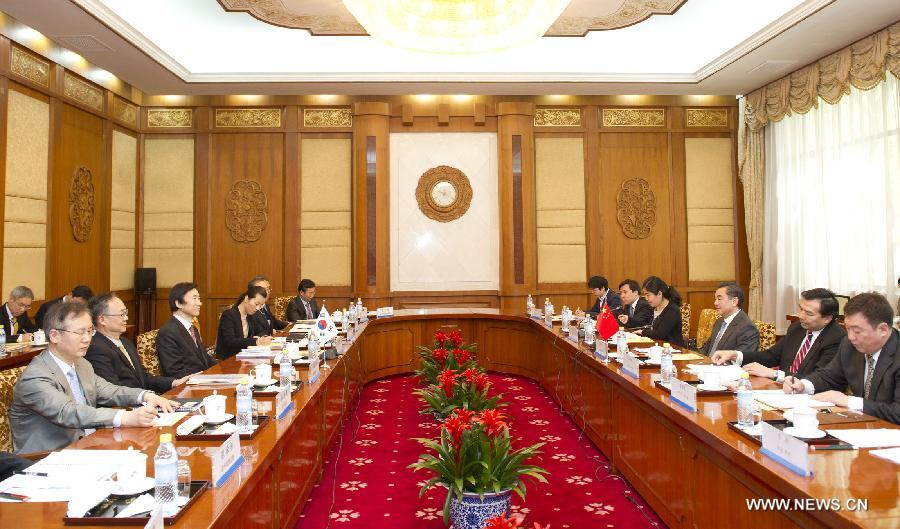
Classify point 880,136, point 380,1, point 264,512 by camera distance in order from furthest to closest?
point 880,136, point 380,1, point 264,512

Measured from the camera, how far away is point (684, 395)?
9.43 ft

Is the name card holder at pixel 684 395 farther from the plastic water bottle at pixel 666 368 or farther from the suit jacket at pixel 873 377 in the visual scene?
the suit jacket at pixel 873 377

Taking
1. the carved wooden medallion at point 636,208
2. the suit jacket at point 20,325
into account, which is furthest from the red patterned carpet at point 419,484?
the carved wooden medallion at point 636,208

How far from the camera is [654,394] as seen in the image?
3.16 m

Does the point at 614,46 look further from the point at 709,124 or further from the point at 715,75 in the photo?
the point at 709,124

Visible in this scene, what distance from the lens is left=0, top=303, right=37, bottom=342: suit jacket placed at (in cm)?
559

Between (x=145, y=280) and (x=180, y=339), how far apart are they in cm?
503

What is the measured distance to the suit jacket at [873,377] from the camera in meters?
2.57

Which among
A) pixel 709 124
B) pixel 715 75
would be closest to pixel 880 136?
pixel 715 75

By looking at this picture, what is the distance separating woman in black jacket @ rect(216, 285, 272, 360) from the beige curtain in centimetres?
645

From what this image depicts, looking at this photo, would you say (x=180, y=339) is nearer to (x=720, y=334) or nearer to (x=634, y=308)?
(x=720, y=334)

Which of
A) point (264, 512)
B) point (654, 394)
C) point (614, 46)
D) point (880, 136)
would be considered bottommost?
point (264, 512)

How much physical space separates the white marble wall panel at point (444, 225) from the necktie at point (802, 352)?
581 centimetres

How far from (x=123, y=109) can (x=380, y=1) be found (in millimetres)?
5296
